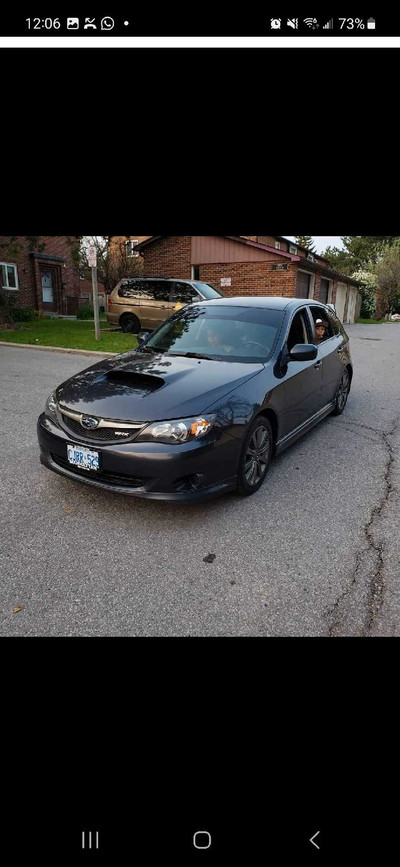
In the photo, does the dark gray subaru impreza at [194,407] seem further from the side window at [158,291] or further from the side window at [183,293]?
the side window at [158,291]

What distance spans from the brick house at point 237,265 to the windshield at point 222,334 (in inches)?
529

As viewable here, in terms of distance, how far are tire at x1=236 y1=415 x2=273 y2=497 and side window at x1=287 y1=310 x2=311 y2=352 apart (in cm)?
95

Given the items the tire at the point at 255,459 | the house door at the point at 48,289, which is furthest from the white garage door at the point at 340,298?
the tire at the point at 255,459

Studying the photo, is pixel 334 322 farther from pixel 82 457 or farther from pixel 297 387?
pixel 82 457

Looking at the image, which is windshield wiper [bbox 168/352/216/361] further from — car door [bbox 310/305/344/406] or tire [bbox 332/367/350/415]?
tire [bbox 332/367/350/415]

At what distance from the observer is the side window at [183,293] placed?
43.7 ft

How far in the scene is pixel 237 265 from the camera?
19.3 m

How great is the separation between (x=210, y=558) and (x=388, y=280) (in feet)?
125

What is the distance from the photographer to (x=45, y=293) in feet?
74.1

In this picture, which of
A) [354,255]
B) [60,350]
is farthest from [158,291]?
[354,255]

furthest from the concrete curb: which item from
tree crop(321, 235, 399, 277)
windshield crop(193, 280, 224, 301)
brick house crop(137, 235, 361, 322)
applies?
tree crop(321, 235, 399, 277)

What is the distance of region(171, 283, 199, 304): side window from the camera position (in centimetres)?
1331
